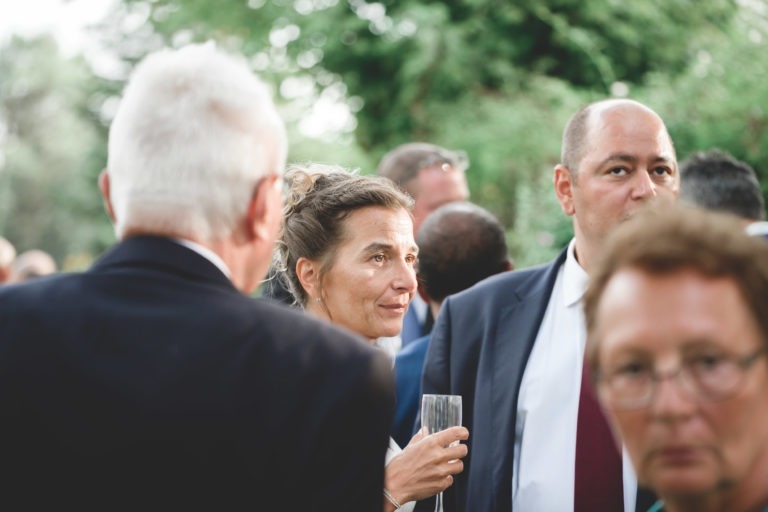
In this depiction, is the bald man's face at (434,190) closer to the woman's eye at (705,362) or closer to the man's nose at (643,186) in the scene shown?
the man's nose at (643,186)

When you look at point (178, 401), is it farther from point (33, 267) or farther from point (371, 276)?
point (33, 267)

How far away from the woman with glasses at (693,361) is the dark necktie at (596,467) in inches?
60.4

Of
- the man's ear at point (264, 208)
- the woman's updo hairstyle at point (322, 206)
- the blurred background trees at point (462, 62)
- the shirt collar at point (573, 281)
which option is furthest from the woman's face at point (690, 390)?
the blurred background trees at point (462, 62)

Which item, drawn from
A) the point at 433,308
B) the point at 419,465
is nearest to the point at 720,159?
the point at 433,308

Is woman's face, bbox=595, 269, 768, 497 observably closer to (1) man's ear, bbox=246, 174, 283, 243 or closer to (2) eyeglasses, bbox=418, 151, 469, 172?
(1) man's ear, bbox=246, 174, 283, 243

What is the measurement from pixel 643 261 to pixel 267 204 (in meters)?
0.87

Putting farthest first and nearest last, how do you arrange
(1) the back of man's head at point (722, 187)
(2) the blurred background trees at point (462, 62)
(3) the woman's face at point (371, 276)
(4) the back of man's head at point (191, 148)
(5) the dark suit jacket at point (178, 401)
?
(2) the blurred background trees at point (462, 62) → (1) the back of man's head at point (722, 187) → (3) the woman's face at point (371, 276) → (4) the back of man's head at point (191, 148) → (5) the dark suit jacket at point (178, 401)

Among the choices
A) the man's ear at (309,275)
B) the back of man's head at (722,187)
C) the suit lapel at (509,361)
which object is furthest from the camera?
the back of man's head at (722,187)

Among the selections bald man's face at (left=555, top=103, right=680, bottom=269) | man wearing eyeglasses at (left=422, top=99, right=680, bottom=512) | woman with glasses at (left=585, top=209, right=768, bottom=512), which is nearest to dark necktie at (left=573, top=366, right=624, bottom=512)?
man wearing eyeglasses at (left=422, top=99, right=680, bottom=512)

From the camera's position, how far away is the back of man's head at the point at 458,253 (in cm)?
459

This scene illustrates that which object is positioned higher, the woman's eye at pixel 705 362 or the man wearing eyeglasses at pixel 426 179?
the man wearing eyeglasses at pixel 426 179

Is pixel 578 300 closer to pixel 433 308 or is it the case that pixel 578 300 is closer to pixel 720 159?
pixel 433 308

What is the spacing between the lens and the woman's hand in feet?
10.3

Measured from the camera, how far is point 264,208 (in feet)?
6.69
